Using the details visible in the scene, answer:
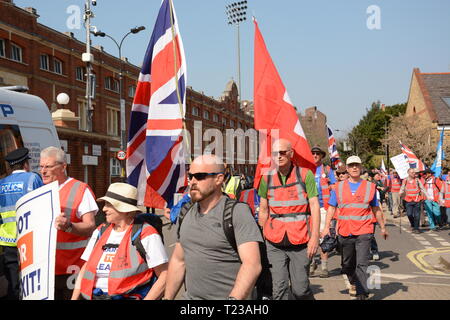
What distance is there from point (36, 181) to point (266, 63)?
9.69ft

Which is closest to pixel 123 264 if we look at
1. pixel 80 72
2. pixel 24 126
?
pixel 24 126

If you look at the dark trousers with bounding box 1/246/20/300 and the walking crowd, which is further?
the dark trousers with bounding box 1/246/20/300

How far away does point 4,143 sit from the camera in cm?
604

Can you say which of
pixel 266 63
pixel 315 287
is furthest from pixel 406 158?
pixel 266 63

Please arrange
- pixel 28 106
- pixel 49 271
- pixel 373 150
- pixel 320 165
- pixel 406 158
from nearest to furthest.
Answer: pixel 49 271, pixel 28 106, pixel 320 165, pixel 406 158, pixel 373 150

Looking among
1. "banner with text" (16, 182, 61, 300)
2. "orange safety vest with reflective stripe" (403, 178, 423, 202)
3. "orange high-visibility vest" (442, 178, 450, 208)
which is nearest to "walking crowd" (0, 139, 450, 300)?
"banner with text" (16, 182, 61, 300)

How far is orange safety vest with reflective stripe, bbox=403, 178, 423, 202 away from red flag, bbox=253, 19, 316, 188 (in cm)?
968

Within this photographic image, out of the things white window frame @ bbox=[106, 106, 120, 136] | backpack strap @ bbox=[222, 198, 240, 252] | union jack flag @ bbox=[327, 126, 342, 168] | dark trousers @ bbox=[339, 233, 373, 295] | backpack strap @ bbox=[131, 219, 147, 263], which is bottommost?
dark trousers @ bbox=[339, 233, 373, 295]

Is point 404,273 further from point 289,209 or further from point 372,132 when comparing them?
point 372,132

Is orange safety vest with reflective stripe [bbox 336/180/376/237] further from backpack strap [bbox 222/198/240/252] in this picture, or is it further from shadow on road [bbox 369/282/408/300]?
backpack strap [bbox 222/198/240/252]

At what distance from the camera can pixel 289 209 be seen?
5363 millimetres

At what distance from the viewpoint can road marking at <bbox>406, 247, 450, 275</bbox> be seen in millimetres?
8766

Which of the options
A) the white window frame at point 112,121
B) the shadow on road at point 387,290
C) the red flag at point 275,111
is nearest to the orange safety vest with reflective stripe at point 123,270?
the red flag at point 275,111
